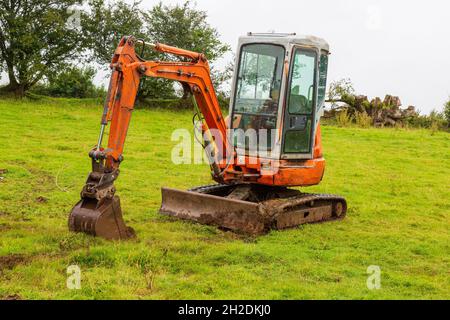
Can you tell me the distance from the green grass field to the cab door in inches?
52.6

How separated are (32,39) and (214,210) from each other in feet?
55.7

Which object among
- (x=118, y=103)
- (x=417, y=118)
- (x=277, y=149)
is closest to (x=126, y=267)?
(x=118, y=103)

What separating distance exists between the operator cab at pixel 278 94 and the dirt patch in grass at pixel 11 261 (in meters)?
4.11

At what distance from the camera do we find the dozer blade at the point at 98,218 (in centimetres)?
804

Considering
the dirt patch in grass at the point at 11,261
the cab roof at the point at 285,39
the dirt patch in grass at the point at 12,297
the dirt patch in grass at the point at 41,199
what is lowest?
the dirt patch in grass at the point at 12,297

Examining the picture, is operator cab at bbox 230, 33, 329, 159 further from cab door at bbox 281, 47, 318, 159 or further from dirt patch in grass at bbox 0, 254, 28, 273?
dirt patch in grass at bbox 0, 254, 28, 273

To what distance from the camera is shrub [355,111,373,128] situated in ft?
85.4

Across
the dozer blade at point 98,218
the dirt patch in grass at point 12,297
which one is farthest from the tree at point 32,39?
the dirt patch in grass at point 12,297

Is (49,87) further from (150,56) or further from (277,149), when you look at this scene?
(277,149)

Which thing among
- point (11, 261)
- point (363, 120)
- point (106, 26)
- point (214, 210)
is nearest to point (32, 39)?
point (106, 26)

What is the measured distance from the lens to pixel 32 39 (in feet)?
79.5

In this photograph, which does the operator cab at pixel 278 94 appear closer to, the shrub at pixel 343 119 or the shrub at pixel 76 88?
the shrub at pixel 343 119

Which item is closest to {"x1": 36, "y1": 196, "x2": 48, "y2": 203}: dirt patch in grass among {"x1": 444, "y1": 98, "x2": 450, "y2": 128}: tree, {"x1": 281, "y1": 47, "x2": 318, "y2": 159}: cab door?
{"x1": 281, "y1": 47, "x2": 318, "y2": 159}: cab door

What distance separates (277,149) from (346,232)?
1721 millimetres
